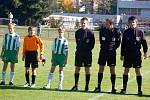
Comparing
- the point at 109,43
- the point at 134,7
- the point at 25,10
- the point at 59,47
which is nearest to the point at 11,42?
the point at 59,47

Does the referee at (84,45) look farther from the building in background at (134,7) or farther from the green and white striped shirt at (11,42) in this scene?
the building in background at (134,7)

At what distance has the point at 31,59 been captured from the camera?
13.8 m

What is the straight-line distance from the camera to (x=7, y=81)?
1500 cm

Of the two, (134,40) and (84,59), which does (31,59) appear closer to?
(84,59)

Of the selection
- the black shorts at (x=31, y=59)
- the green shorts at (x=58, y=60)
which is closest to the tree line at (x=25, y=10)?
the black shorts at (x=31, y=59)

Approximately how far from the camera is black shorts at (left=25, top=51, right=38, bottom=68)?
13.8m

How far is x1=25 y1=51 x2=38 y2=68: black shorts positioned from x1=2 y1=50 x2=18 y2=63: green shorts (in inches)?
18.9

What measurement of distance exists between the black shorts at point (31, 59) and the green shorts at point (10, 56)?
480mm

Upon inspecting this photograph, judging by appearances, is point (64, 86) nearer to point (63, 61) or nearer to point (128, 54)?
point (63, 61)

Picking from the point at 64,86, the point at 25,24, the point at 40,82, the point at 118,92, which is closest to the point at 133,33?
the point at 118,92

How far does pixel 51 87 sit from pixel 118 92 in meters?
1.96

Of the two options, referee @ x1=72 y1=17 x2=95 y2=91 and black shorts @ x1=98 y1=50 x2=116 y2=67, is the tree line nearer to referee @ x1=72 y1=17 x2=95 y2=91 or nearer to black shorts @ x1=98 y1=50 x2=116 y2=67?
referee @ x1=72 y1=17 x2=95 y2=91

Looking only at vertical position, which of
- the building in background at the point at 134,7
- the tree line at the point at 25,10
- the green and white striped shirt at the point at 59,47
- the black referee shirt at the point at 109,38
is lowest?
the building in background at the point at 134,7

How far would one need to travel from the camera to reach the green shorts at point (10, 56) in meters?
14.2
